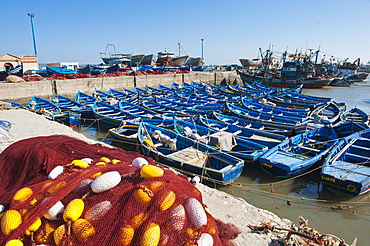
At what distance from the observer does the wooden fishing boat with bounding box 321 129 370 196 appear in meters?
7.05

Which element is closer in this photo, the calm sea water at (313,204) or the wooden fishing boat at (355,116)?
the calm sea water at (313,204)

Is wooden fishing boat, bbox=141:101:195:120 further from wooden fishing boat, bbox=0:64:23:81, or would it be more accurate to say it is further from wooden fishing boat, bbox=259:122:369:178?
wooden fishing boat, bbox=0:64:23:81

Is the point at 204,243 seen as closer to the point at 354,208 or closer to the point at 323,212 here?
the point at 323,212

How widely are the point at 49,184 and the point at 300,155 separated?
28.8ft

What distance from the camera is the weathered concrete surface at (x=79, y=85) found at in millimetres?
19312

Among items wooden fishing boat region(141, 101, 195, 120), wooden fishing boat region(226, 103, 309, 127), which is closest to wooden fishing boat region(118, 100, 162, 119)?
wooden fishing boat region(141, 101, 195, 120)

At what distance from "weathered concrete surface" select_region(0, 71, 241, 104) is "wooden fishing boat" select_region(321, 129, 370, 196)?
22.5m

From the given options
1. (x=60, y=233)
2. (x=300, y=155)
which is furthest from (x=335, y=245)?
(x=300, y=155)

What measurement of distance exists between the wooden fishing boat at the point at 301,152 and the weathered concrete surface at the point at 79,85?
67.6ft

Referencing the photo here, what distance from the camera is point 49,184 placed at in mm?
3447

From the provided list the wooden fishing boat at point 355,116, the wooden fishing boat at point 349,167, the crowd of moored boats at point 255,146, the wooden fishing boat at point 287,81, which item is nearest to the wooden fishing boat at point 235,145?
the crowd of moored boats at point 255,146

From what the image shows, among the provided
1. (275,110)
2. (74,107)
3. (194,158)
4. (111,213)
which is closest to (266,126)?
(275,110)

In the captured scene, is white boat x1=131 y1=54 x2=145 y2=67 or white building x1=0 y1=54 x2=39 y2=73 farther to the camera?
white boat x1=131 y1=54 x2=145 y2=67

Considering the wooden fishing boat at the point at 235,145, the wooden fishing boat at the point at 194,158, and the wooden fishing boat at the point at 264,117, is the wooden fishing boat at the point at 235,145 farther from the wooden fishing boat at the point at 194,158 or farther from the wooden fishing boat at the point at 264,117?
the wooden fishing boat at the point at 264,117
